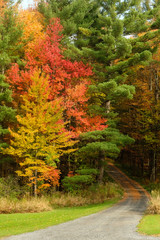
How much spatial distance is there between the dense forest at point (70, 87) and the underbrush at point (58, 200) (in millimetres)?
1051

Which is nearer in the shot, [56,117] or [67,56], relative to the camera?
[56,117]

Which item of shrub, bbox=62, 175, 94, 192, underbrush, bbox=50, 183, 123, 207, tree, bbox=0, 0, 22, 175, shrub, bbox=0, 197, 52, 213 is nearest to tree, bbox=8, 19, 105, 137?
tree, bbox=0, 0, 22, 175

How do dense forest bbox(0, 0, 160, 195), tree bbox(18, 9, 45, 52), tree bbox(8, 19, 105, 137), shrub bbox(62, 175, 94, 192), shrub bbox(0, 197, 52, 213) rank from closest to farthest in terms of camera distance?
shrub bbox(0, 197, 52, 213)
dense forest bbox(0, 0, 160, 195)
shrub bbox(62, 175, 94, 192)
tree bbox(8, 19, 105, 137)
tree bbox(18, 9, 45, 52)

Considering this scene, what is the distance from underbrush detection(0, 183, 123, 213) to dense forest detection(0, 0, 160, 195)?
1.05m

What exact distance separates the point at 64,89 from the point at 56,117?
5494 millimetres

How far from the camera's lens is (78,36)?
26.5 m

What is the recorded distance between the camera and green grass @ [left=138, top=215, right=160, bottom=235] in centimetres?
866

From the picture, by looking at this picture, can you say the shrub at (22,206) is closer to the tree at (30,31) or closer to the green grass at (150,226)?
the green grass at (150,226)

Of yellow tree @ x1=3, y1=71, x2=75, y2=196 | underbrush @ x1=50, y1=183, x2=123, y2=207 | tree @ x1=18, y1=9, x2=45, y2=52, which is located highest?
tree @ x1=18, y1=9, x2=45, y2=52

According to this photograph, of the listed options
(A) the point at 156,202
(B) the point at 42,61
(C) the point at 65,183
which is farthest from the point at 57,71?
(A) the point at 156,202

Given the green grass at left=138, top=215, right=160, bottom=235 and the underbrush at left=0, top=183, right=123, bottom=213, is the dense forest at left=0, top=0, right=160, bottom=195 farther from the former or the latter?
the green grass at left=138, top=215, right=160, bottom=235

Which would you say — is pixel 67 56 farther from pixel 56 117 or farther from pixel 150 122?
pixel 150 122

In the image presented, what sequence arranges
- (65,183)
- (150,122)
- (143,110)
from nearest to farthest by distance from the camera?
(65,183)
(150,122)
(143,110)

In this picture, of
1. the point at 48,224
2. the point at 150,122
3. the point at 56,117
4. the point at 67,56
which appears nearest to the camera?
the point at 48,224
